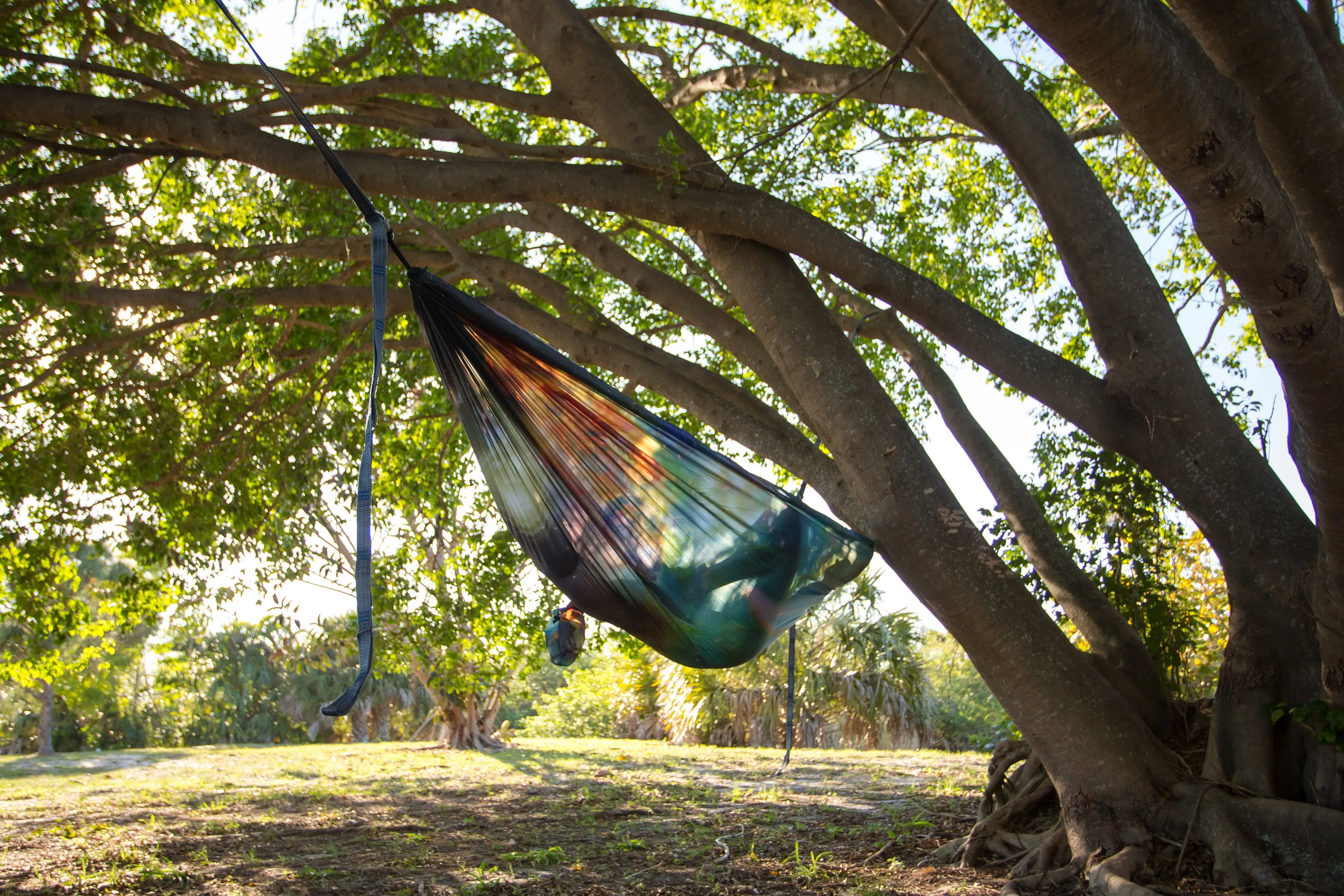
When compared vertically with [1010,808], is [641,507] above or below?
above

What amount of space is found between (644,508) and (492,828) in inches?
93.0

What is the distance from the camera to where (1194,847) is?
2.82 m

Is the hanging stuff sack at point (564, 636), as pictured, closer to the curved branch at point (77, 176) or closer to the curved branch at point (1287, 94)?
the curved branch at point (77, 176)

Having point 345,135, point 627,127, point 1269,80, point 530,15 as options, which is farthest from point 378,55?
point 1269,80

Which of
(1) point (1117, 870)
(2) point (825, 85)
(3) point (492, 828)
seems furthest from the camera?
(2) point (825, 85)

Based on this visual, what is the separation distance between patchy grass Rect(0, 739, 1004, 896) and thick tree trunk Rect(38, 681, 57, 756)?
27.7 feet

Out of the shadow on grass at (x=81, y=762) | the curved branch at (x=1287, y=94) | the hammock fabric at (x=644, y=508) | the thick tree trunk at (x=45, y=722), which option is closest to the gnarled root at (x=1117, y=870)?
the hammock fabric at (x=644, y=508)

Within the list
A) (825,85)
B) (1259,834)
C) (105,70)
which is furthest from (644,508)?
(825,85)

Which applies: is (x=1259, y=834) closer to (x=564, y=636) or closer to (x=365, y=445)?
(x=564, y=636)

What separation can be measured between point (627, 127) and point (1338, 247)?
2.21 m

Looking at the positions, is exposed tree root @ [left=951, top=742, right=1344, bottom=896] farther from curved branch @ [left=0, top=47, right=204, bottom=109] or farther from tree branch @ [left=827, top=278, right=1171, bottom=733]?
curved branch @ [left=0, top=47, right=204, bottom=109]

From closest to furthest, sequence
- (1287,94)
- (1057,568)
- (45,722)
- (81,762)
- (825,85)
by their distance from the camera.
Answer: (1287,94)
(1057,568)
(825,85)
(81,762)
(45,722)

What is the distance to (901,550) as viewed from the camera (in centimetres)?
293

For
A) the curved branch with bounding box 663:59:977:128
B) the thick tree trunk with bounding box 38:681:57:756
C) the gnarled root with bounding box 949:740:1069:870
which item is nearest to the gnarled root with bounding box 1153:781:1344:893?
the gnarled root with bounding box 949:740:1069:870
